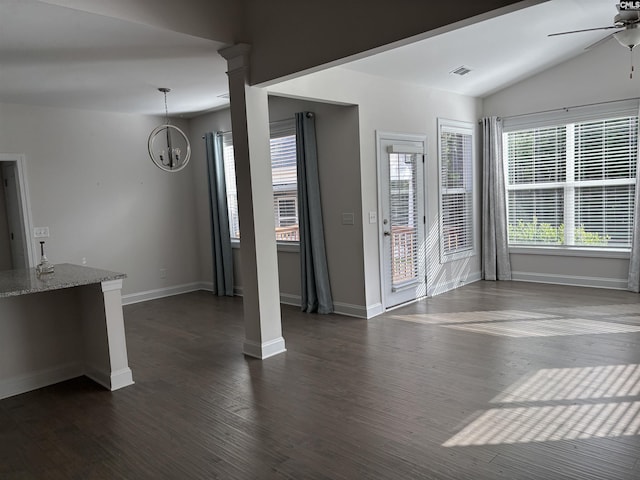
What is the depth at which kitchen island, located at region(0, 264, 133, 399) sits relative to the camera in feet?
12.0

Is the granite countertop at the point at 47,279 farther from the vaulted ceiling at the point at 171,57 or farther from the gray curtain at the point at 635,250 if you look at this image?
the gray curtain at the point at 635,250

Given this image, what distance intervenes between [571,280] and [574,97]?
242 cm

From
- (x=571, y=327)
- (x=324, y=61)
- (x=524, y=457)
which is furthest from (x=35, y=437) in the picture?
(x=571, y=327)

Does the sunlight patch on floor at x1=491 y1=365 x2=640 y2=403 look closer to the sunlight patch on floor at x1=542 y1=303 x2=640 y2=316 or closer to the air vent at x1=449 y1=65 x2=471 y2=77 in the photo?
the sunlight patch on floor at x1=542 y1=303 x2=640 y2=316

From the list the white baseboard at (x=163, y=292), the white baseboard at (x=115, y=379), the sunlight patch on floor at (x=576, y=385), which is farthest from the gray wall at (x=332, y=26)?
the white baseboard at (x=163, y=292)

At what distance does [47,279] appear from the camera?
144 inches

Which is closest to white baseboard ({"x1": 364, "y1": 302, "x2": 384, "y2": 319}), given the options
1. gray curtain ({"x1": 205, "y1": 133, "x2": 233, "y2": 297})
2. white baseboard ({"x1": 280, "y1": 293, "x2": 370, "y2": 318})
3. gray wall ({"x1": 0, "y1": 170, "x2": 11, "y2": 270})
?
white baseboard ({"x1": 280, "y1": 293, "x2": 370, "y2": 318})

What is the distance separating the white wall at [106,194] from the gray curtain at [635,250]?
6016 millimetres

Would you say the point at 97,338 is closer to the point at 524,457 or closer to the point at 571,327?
the point at 524,457

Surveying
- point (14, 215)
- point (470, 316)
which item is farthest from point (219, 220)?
point (470, 316)

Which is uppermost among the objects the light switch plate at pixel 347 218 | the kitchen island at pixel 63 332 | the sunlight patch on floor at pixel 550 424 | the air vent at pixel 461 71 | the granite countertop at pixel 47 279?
the air vent at pixel 461 71

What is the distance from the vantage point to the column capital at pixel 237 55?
3.94 m

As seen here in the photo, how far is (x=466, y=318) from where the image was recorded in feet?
17.0

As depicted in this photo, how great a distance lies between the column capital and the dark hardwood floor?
2.52m
